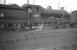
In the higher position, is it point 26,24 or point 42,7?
point 42,7

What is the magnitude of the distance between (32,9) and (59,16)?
20.5 ft

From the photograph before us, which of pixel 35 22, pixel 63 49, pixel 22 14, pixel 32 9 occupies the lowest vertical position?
pixel 63 49

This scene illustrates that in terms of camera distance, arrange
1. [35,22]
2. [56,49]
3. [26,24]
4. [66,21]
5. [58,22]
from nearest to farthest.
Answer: [56,49] → [26,24] → [35,22] → [58,22] → [66,21]

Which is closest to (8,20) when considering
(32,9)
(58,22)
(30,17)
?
(30,17)

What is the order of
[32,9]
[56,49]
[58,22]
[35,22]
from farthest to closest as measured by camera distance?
[58,22] → [32,9] → [35,22] → [56,49]

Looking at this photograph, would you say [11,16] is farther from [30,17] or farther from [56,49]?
[56,49]

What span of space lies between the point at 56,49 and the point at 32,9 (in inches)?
462

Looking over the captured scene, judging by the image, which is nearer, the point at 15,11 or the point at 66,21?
the point at 15,11

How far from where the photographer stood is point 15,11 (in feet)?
36.3

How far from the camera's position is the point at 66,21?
57.5 ft

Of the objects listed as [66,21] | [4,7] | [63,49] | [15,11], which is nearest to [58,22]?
[66,21]

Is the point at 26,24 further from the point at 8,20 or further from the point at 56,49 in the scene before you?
the point at 56,49

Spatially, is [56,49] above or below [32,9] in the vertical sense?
below

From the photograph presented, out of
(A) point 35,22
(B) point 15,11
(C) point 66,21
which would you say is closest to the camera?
(B) point 15,11
